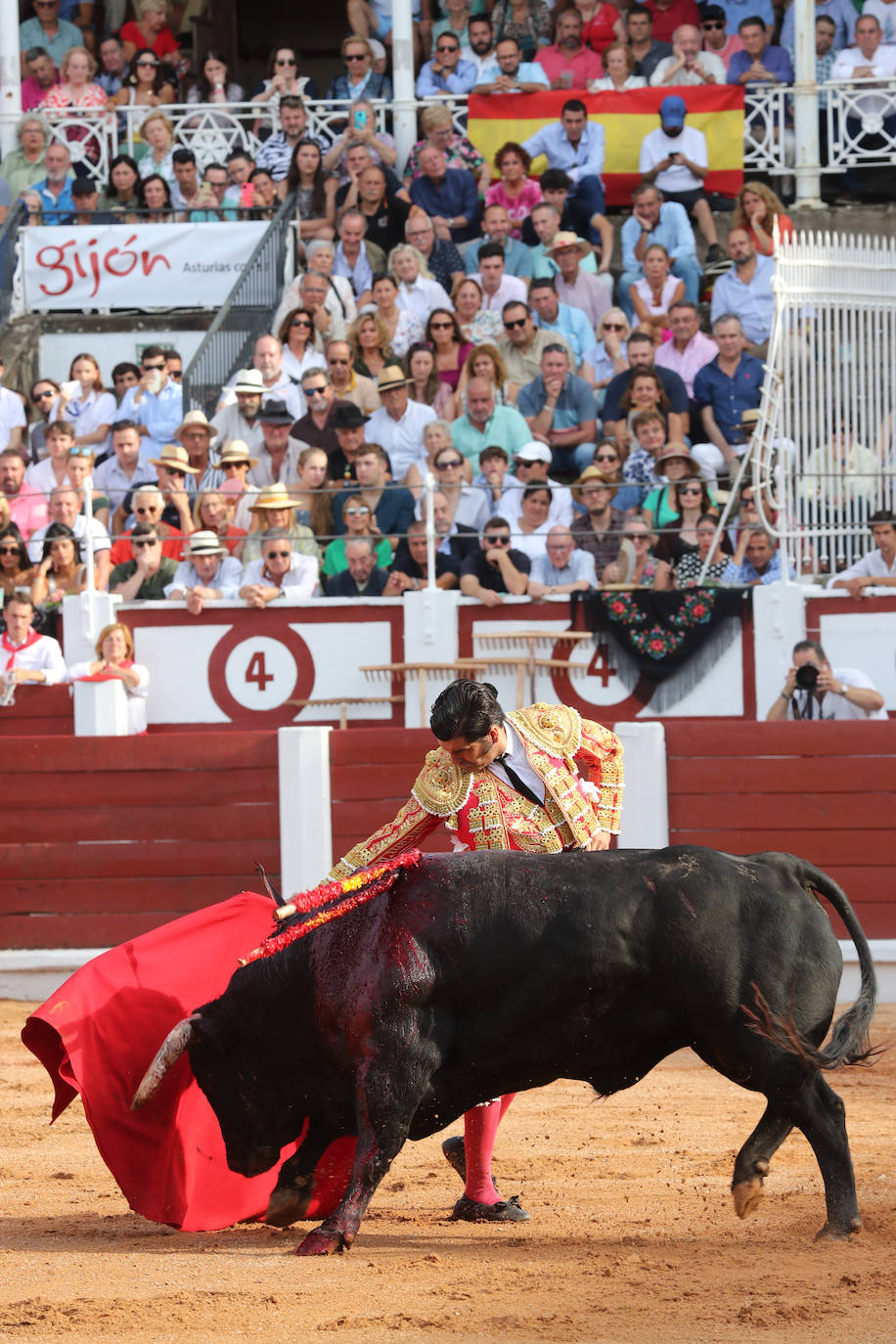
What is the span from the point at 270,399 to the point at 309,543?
927 millimetres

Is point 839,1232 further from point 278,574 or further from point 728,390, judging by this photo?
point 728,390

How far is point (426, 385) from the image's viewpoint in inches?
382

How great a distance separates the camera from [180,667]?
882 centimetres

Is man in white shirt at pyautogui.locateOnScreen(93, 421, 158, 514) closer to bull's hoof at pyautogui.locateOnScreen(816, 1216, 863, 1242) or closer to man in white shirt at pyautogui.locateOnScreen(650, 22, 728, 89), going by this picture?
man in white shirt at pyautogui.locateOnScreen(650, 22, 728, 89)

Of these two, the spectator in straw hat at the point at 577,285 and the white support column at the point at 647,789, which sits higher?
the spectator in straw hat at the point at 577,285

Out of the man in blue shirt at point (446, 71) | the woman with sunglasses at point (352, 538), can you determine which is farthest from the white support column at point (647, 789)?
the man in blue shirt at point (446, 71)

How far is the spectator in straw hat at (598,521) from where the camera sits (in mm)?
8570

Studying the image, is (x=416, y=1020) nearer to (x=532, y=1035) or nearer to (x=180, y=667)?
(x=532, y=1035)

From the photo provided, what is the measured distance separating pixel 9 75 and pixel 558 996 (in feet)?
35.2

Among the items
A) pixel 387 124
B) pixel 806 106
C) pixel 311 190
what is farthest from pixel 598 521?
pixel 387 124

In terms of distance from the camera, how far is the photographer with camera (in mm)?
7668

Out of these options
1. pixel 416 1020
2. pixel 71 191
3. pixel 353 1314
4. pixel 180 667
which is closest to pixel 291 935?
pixel 416 1020

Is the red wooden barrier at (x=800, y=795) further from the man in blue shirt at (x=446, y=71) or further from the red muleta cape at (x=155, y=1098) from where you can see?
the man in blue shirt at (x=446, y=71)

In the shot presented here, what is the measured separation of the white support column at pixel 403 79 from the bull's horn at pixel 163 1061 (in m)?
9.00
